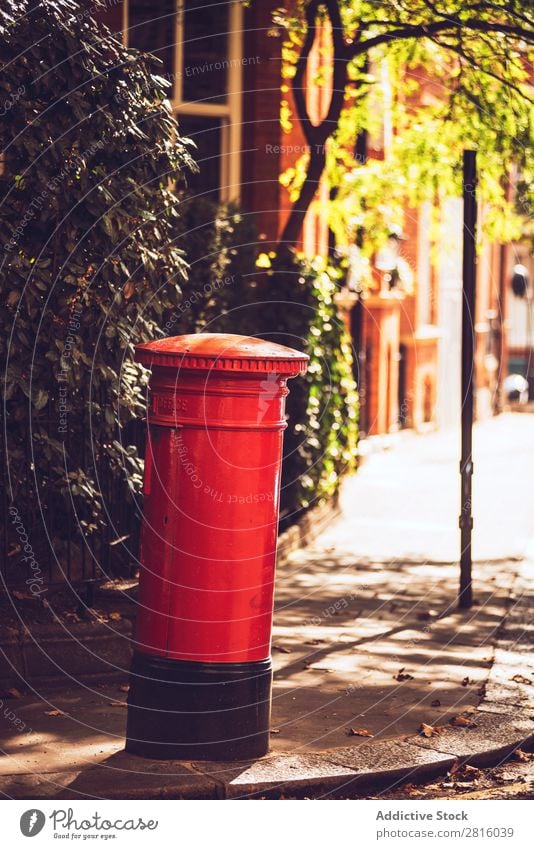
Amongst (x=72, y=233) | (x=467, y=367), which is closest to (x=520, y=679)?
(x=467, y=367)

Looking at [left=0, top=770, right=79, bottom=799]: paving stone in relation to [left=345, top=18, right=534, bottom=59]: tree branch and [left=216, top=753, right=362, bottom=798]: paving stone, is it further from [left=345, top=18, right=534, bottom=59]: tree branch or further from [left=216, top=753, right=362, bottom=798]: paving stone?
[left=345, top=18, right=534, bottom=59]: tree branch

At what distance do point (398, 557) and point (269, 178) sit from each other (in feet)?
13.4

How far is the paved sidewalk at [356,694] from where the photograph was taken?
5.33 metres

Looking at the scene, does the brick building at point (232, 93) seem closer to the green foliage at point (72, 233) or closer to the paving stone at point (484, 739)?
the green foliage at point (72, 233)

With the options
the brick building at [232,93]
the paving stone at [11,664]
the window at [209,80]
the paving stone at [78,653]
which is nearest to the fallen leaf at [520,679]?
the paving stone at [78,653]

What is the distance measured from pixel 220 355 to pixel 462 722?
220 centimetres

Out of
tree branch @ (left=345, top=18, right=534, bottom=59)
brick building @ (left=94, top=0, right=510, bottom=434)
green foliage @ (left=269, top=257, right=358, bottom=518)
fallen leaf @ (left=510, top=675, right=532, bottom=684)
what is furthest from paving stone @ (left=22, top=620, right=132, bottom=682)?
brick building @ (left=94, top=0, right=510, bottom=434)

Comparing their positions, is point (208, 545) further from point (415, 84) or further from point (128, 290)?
point (415, 84)

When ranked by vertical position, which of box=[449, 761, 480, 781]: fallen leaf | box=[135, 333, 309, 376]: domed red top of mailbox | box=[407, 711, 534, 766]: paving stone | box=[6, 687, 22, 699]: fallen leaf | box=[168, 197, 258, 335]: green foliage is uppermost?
box=[168, 197, 258, 335]: green foliage

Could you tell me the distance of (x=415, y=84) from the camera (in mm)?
14656

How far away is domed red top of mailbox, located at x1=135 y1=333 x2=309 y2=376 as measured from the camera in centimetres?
528

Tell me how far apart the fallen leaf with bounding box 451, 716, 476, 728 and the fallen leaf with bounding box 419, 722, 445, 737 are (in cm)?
8

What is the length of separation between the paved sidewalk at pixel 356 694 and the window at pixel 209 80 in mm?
3697
